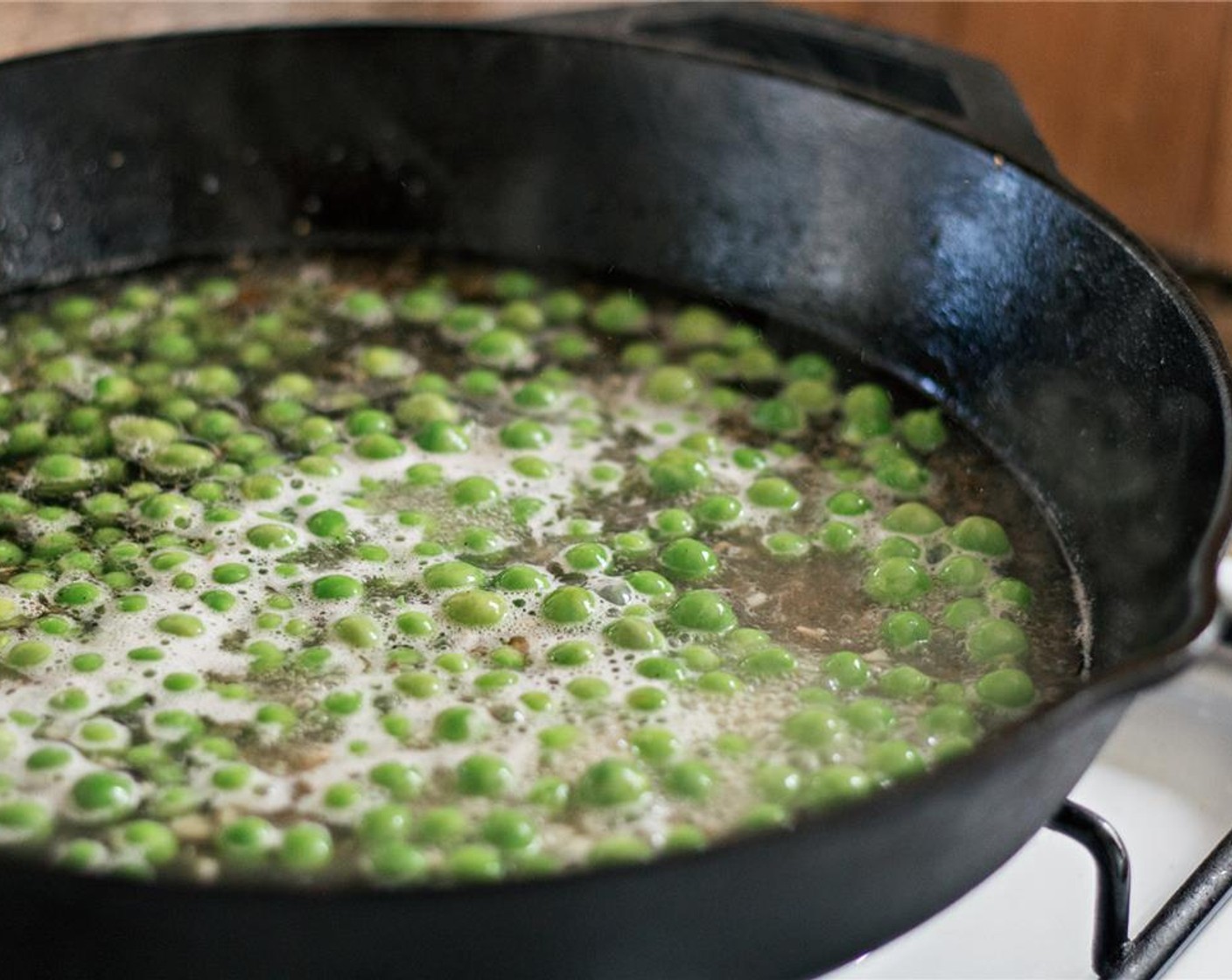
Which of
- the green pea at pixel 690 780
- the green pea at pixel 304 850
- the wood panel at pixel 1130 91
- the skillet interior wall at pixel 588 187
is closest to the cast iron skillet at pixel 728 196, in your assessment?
the skillet interior wall at pixel 588 187

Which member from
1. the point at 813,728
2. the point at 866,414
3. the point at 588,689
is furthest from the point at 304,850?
the point at 866,414

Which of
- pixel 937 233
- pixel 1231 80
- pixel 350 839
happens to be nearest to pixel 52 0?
pixel 937 233

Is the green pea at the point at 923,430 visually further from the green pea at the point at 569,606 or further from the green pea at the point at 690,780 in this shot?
the green pea at the point at 690,780

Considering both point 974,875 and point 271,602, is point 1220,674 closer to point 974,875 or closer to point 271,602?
point 974,875

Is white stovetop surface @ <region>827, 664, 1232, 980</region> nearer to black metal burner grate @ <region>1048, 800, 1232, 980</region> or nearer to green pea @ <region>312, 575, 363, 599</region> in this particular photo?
black metal burner grate @ <region>1048, 800, 1232, 980</region>

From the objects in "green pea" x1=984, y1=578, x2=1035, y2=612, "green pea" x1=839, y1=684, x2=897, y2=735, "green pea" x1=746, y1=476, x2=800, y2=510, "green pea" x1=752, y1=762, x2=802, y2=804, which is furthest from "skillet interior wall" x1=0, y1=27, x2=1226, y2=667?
"green pea" x1=752, y1=762, x2=802, y2=804

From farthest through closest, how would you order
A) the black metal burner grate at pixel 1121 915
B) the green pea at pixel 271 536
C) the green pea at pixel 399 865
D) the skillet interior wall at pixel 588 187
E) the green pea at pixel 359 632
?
1. the skillet interior wall at pixel 588 187
2. the green pea at pixel 271 536
3. the green pea at pixel 359 632
4. the black metal burner grate at pixel 1121 915
5. the green pea at pixel 399 865
